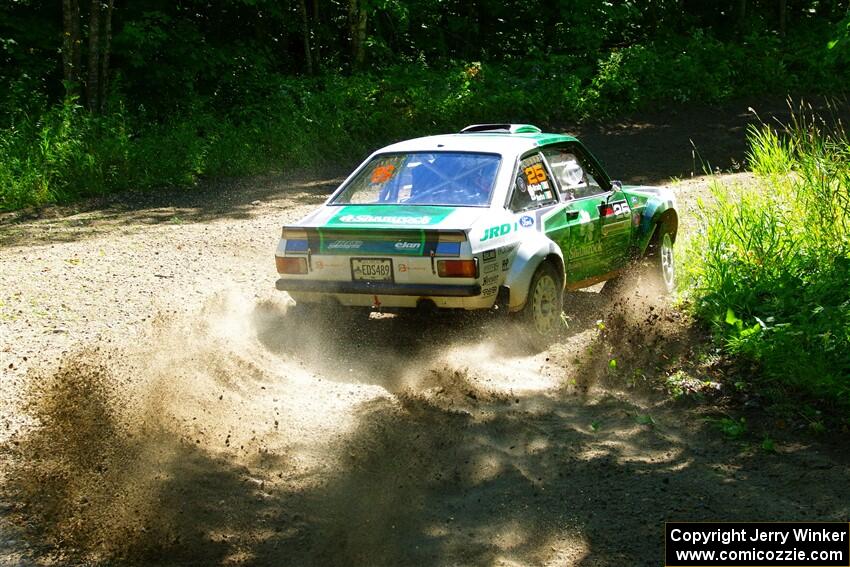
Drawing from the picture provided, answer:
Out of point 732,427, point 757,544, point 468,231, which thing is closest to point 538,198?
point 468,231

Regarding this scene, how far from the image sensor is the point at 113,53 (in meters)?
19.3

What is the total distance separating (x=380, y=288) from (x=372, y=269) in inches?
6.0

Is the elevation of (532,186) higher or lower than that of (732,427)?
higher

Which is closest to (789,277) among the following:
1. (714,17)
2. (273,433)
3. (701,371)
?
(701,371)

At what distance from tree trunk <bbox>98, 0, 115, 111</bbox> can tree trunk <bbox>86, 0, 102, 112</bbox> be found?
8cm

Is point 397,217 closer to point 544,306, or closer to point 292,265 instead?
point 292,265

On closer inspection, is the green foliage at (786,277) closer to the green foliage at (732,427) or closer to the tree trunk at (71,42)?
the green foliage at (732,427)

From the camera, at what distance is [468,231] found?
24.5ft

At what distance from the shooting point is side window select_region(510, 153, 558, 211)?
27.0 ft

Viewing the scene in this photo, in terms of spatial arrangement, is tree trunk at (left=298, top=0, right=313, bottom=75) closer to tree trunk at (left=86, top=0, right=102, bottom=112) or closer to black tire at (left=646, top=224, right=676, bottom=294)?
tree trunk at (left=86, top=0, right=102, bottom=112)

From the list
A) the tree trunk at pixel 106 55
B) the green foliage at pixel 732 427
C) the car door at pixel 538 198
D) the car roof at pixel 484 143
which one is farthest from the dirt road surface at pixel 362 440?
the tree trunk at pixel 106 55

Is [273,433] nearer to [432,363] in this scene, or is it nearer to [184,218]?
[432,363]

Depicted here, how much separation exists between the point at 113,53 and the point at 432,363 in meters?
13.9

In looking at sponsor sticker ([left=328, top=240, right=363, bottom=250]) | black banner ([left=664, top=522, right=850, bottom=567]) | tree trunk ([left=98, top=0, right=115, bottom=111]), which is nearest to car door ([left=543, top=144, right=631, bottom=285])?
sponsor sticker ([left=328, top=240, right=363, bottom=250])
